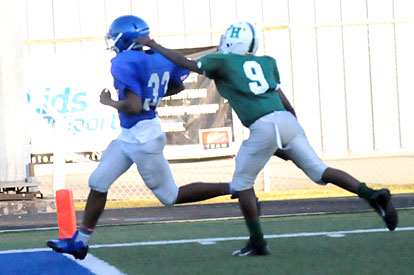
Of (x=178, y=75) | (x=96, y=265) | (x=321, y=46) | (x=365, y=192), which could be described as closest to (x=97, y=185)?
(x=96, y=265)

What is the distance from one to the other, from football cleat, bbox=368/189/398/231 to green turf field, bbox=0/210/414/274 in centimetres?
19

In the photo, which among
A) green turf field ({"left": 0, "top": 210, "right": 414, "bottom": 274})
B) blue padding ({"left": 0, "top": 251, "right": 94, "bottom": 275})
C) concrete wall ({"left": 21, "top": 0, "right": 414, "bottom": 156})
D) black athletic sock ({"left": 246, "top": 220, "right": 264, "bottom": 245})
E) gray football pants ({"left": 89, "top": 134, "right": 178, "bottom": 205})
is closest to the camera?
green turf field ({"left": 0, "top": 210, "right": 414, "bottom": 274})

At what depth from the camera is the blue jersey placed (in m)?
6.48

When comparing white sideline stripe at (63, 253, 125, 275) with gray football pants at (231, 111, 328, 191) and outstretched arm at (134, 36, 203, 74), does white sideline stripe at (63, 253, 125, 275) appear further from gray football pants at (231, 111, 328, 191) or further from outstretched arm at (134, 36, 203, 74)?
→ outstretched arm at (134, 36, 203, 74)

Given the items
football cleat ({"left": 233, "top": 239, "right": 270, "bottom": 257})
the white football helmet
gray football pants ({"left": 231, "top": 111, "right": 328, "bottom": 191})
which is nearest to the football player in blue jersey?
the white football helmet

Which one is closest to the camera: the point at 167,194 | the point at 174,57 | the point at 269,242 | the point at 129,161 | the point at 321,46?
the point at 174,57

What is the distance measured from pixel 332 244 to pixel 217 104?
777cm

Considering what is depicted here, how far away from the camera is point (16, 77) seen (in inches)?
536

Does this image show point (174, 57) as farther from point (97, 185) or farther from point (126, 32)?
point (97, 185)

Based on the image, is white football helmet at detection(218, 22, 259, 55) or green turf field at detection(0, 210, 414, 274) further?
white football helmet at detection(218, 22, 259, 55)

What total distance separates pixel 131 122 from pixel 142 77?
0.97ft

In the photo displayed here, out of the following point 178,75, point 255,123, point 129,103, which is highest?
point 178,75

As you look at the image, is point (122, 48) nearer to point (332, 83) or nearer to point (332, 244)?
point (332, 244)

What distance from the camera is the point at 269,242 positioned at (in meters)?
7.32
